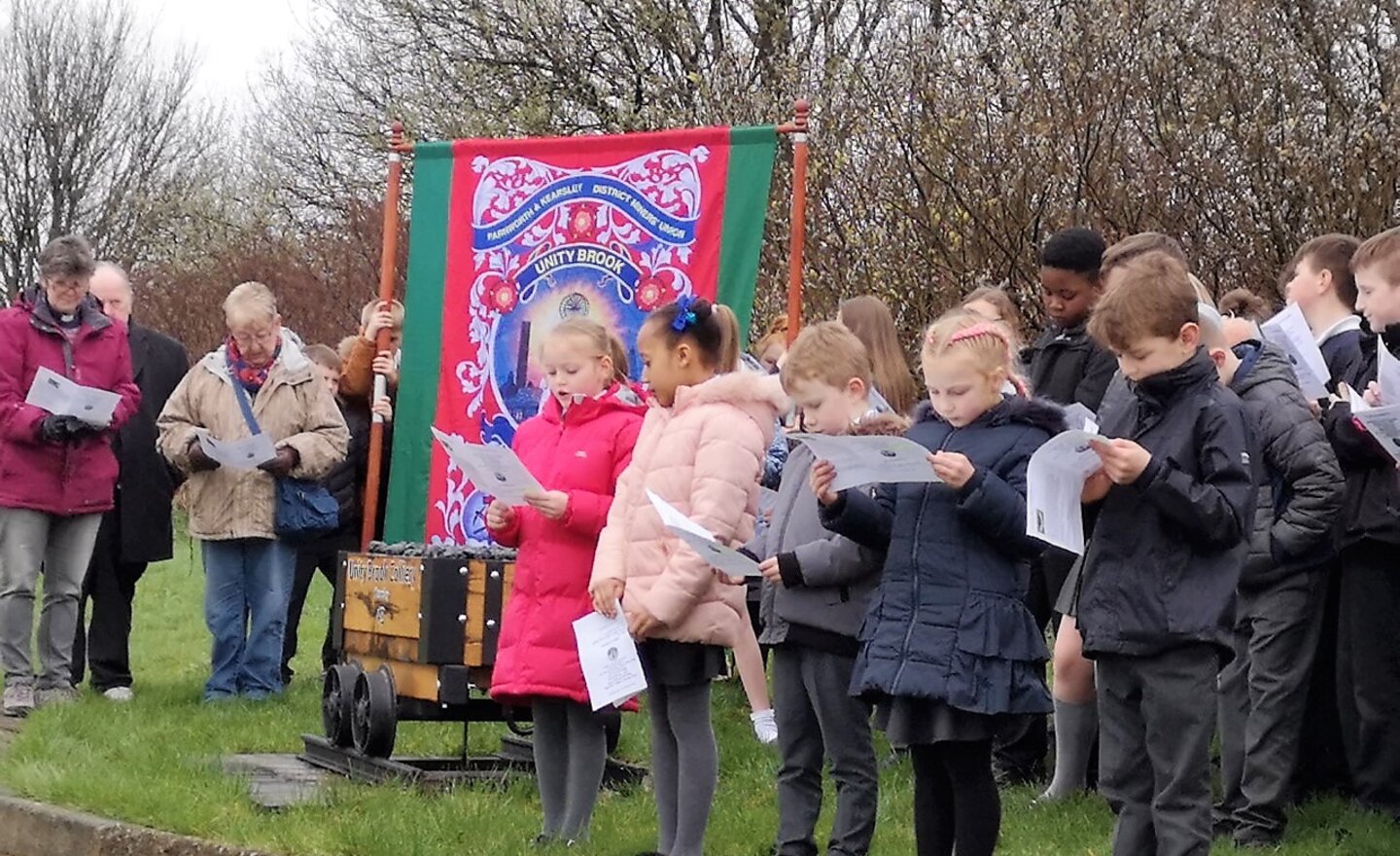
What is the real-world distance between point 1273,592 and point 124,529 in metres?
5.83

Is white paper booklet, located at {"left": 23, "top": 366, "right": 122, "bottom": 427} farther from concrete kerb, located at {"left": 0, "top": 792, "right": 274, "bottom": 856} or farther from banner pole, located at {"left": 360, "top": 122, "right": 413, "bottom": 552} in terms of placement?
concrete kerb, located at {"left": 0, "top": 792, "right": 274, "bottom": 856}

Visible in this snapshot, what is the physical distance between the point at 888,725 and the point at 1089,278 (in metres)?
2.55

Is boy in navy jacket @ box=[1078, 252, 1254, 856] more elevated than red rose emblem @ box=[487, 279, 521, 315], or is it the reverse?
red rose emblem @ box=[487, 279, 521, 315]

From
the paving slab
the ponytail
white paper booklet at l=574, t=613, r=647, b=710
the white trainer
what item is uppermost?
the ponytail

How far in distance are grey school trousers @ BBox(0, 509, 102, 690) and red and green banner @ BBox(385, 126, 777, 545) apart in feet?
6.43

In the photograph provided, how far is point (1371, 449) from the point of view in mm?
6441

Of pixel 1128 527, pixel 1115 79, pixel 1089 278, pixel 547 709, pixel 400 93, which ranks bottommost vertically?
pixel 547 709

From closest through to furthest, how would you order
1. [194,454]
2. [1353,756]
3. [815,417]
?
[815,417] → [1353,756] → [194,454]

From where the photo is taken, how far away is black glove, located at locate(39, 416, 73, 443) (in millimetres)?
9195

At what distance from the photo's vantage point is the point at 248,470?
9.55 meters

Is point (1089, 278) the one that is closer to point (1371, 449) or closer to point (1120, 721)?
point (1371, 449)

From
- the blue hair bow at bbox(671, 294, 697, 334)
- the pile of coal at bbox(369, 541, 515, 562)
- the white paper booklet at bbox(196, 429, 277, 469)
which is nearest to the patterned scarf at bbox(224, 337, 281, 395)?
the white paper booklet at bbox(196, 429, 277, 469)

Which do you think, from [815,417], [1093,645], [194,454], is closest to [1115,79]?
[194,454]

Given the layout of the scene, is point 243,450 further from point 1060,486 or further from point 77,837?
point 1060,486
